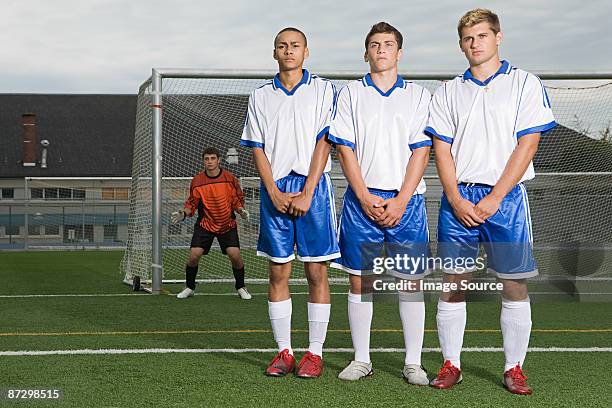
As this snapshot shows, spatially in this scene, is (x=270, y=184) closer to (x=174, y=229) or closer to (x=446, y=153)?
(x=446, y=153)

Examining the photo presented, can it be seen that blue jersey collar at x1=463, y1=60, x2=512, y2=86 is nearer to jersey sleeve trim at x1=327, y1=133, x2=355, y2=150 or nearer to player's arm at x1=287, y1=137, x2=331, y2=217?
jersey sleeve trim at x1=327, y1=133, x2=355, y2=150

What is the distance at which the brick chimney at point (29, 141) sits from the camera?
47.3 m

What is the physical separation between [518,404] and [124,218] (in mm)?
24356

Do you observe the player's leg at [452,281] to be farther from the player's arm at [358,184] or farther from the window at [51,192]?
the window at [51,192]

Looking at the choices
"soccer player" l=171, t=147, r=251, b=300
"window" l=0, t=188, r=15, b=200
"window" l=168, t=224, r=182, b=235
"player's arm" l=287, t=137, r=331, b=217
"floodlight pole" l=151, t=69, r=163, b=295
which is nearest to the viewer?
"player's arm" l=287, t=137, r=331, b=217

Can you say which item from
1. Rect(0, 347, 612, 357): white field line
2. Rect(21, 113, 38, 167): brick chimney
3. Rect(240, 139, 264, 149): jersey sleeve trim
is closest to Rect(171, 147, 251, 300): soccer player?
Rect(0, 347, 612, 357): white field line

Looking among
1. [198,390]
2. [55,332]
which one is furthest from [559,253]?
[198,390]

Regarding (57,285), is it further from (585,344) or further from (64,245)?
(64,245)

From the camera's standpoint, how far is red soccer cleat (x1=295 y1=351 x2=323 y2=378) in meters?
4.67

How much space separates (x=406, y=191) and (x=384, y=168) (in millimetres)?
184

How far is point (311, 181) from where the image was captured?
466 cm

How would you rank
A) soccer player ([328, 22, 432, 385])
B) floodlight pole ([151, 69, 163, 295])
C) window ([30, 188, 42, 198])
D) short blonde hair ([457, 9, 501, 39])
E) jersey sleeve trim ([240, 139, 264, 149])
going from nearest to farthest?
short blonde hair ([457, 9, 501, 39]), soccer player ([328, 22, 432, 385]), jersey sleeve trim ([240, 139, 264, 149]), floodlight pole ([151, 69, 163, 295]), window ([30, 188, 42, 198])

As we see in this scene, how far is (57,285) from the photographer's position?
11.2 m

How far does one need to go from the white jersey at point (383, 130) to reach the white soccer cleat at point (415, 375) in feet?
3.18
